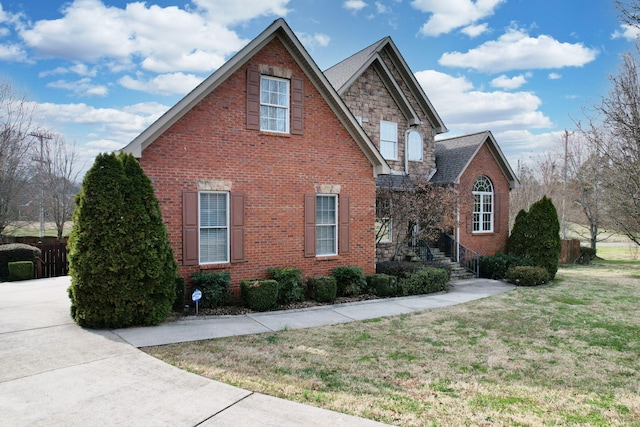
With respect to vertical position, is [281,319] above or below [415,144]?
below

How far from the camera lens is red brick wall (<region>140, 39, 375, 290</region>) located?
10.2 m

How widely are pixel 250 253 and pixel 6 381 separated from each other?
6.20 metres

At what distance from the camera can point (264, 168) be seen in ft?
37.2

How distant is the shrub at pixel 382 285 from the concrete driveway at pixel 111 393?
7237 mm

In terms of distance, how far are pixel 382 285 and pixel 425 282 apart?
5.61ft

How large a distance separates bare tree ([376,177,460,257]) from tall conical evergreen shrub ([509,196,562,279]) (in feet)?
12.2

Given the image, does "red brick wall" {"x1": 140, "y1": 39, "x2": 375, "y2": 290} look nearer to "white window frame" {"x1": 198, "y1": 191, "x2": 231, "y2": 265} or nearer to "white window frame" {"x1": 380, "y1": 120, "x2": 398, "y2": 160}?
"white window frame" {"x1": 198, "y1": 191, "x2": 231, "y2": 265}

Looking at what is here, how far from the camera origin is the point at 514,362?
22.6 feet

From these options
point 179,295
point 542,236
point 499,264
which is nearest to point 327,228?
point 179,295

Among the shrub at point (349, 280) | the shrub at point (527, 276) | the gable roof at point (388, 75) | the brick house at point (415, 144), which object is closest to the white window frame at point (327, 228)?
the shrub at point (349, 280)

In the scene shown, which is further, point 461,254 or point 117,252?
point 461,254

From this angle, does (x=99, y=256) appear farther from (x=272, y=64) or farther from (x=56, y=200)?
(x=56, y=200)

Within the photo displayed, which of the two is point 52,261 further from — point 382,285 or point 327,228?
point 382,285

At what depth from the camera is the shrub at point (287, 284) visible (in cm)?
1095
